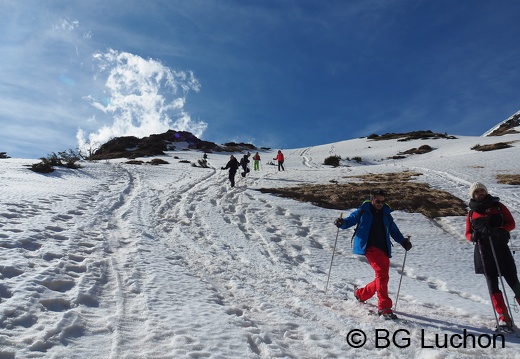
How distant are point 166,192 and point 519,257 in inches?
494

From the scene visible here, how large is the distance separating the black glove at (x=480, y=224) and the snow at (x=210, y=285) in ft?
4.21

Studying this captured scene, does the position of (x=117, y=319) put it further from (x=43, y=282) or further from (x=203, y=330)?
(x=43, y=282)

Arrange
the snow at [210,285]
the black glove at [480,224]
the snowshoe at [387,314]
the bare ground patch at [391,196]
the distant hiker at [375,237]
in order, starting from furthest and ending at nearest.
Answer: the bare ground patch at [391,196] → the distant hiker at [375,237] → the black glove at [480,224] → the snowshoe at [387,314] → the snow at [210,285]

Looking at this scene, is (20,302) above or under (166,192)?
under

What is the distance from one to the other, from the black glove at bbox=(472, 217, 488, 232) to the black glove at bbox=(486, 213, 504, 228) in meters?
0.04

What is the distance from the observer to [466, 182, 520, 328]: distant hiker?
4.80m

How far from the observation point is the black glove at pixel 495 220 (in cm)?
483

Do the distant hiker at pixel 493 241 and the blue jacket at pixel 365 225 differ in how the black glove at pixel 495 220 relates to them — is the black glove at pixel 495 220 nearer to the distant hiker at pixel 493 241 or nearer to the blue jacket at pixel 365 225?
the distant hiker at pixel 493 241

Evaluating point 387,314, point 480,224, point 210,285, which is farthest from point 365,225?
point 210,285

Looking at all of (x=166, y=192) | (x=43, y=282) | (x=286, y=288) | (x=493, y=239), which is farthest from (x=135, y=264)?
(x=166, y=192)

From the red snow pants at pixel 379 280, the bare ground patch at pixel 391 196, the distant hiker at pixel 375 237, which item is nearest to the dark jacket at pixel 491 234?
the distant hiker at pixel 375 237

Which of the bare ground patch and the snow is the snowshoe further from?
the bare ground patch

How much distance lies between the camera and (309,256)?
870 cm

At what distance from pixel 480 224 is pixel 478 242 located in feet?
0.92
